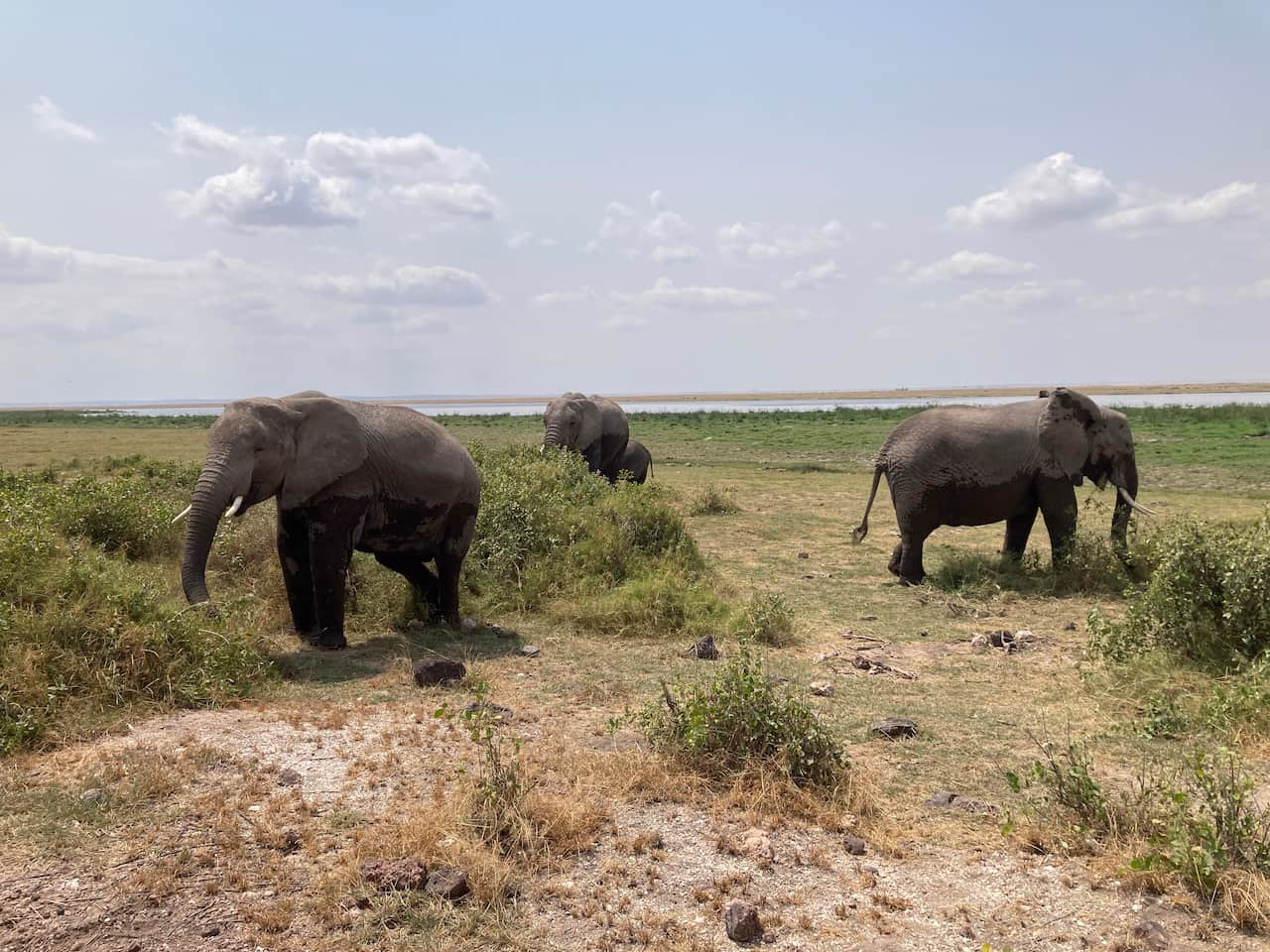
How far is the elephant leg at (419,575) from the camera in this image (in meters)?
10.5

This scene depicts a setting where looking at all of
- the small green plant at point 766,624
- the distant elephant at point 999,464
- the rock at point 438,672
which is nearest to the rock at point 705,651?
the small green plant at point 766,624

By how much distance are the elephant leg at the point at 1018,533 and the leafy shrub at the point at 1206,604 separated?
5263 millimetres

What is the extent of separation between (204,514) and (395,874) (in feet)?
15.8

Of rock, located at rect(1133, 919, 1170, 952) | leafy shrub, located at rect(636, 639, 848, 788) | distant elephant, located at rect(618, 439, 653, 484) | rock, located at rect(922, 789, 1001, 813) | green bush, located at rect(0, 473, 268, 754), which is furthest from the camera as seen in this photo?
distant elephant, located at rect(618, 439, 653, 484)

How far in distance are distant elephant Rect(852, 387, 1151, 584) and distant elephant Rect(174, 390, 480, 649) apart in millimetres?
6683

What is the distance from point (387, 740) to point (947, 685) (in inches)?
197

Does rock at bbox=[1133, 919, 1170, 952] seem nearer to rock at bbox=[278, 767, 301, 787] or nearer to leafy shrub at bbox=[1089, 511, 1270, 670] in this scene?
leafy shrub at bbox=[1089, 511, 1270, 670]

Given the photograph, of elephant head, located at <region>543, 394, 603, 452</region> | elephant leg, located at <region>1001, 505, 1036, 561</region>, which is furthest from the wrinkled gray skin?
elephant leg, located at <region>1001, 505, 1036, 561</region>

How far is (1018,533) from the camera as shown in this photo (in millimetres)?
14453

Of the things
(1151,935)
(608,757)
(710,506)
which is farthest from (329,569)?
(710,506)

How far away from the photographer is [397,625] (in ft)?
33.9

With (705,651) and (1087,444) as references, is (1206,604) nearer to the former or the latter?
(705,651)

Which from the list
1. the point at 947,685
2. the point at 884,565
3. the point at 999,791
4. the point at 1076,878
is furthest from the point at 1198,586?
the point at 884,565

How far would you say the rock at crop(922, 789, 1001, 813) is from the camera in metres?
5.55
